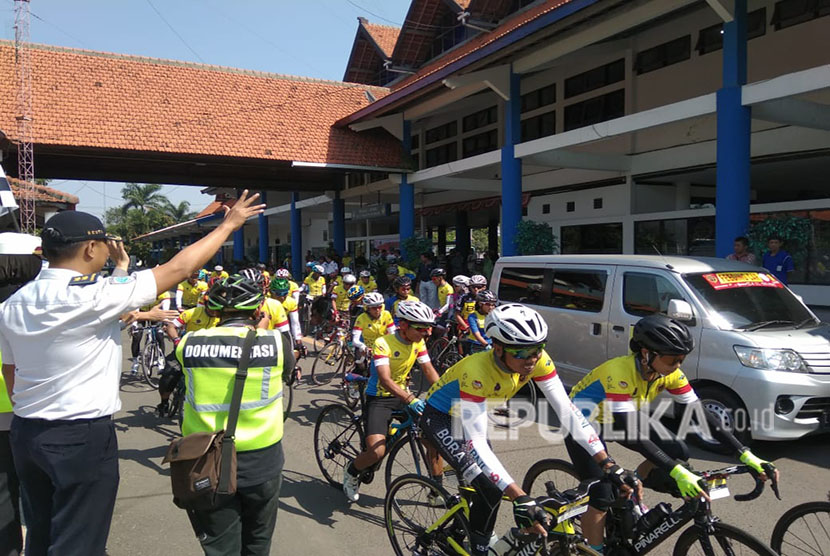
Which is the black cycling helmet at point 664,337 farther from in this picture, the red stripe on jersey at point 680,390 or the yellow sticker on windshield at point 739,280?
A: the yellow sticker on windshield at point 739,280

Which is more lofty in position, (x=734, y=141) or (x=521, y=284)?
(x=734, y=141)

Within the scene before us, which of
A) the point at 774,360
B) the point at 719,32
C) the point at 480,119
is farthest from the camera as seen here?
the point at 480,119

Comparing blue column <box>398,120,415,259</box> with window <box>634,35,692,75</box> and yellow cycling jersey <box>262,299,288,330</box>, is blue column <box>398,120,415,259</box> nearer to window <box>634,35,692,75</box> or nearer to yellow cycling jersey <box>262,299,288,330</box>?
window <box>634,35,692,75</box>

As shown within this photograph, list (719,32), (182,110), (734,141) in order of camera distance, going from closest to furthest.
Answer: (734,141) < (719,32) < (182,110)

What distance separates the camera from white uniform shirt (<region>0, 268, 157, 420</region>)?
2283 millimetres

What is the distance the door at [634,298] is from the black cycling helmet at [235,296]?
187 inches

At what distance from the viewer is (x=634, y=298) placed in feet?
21.6

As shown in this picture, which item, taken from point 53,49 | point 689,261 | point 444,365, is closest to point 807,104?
point 689,261

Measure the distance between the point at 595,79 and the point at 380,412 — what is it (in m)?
13.4

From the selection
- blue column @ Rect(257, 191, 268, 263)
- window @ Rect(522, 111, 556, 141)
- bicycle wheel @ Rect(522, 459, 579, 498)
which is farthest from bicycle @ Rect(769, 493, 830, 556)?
blue column @ Rect(257, 191, 268, 263)

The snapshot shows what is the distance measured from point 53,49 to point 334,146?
330 inches

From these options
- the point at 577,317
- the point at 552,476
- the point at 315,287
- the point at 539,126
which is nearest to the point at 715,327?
the point at 577,317

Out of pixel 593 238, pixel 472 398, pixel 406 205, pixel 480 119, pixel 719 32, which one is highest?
pixel 719 32

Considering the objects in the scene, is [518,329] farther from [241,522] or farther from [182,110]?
[182,110]
